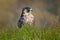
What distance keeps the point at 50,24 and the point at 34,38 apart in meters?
0.99

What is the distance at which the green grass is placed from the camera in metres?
4.96

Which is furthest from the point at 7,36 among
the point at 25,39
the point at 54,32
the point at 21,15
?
the point at 21,15

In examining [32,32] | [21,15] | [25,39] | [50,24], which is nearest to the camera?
[25,39]

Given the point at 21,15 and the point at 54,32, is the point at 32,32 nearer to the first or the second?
the point at 54,32

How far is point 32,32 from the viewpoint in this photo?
5141mm

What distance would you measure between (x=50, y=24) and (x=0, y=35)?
3.41 feet

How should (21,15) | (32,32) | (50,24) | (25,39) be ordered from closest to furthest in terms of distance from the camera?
(25,39) < (32,32) < (50,24) < (21,15)

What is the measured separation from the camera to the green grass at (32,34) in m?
4.96

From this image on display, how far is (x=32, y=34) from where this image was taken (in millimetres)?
5055

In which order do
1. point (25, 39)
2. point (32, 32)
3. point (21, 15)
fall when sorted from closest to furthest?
1. point (25, 39)
2. point (32, 32)
3. point (21, 15)

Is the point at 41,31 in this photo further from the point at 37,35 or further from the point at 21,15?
the point at 21,15

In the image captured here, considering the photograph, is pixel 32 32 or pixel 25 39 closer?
pixel 25 39

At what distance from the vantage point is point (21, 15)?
912 cm

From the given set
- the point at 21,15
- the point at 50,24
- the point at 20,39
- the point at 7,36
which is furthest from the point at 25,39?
the point at 21,15
